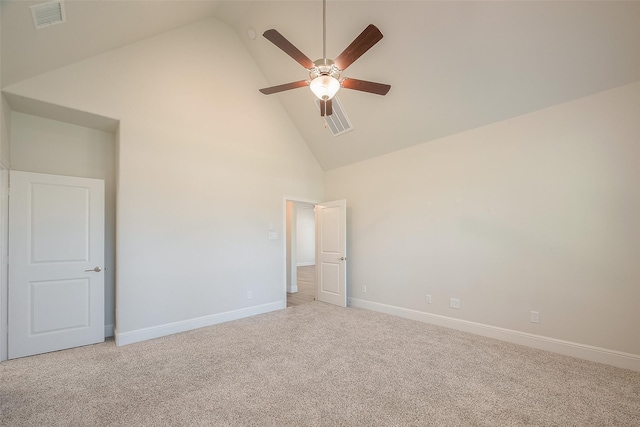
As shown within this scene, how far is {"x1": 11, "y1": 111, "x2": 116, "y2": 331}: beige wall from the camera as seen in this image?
10.3 ft

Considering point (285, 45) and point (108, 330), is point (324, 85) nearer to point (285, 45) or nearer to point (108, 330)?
point (285, 45)

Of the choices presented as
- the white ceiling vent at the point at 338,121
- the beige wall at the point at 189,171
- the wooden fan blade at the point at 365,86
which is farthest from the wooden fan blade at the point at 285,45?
the beige wall at the point at 189,171

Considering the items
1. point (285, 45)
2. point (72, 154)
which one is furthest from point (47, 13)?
point (285, 45)

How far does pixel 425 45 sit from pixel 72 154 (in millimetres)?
4551

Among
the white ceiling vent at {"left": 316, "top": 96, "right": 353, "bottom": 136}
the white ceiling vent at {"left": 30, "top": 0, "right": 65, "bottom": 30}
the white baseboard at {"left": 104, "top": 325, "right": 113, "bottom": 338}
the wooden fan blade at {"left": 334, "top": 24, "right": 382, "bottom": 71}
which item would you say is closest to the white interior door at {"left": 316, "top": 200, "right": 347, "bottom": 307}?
the white ceiling vent at {"left": 316, "top": 96, "right": 353, "bottom": 136}

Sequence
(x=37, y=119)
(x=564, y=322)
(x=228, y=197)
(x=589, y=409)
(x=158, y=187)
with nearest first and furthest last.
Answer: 1. (x=589, y=409)
2. (x=564, y=322)
3. (x=37, y=119)
4. (x=158, y=187)
5. (x=228, y=197)

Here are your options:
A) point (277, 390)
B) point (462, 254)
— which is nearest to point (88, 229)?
point (277, 390)

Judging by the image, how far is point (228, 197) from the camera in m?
4.32

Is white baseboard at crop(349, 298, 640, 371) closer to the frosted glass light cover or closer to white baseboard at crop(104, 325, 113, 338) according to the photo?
the frosted glass light cover

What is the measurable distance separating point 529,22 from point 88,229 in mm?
5375

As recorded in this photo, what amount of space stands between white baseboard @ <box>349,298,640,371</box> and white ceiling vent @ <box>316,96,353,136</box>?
10.4ft

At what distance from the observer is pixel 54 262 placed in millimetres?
3158

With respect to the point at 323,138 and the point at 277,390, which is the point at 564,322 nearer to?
the point at 277,390

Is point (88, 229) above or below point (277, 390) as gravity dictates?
above
